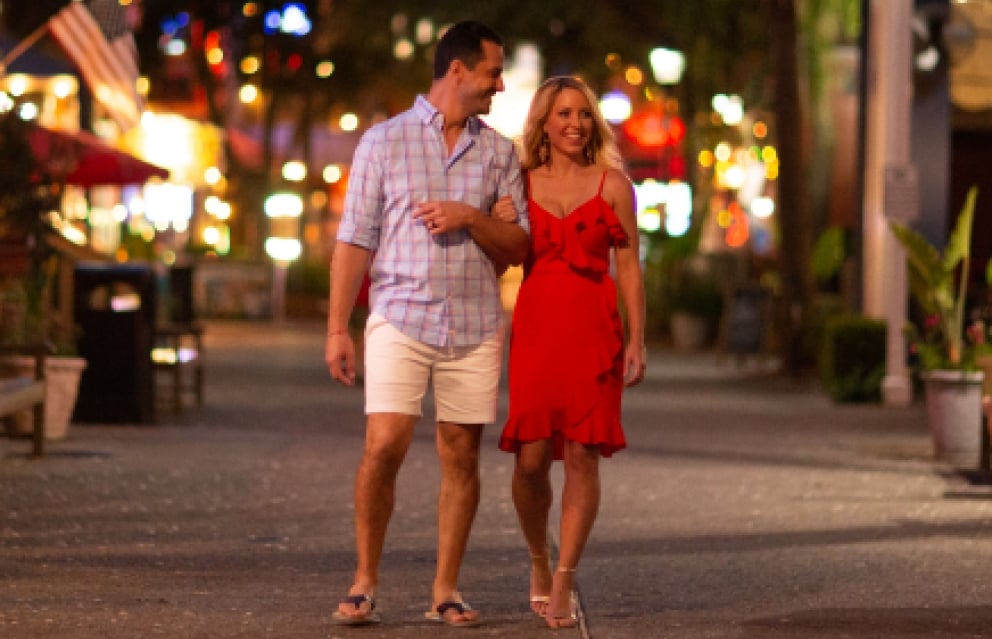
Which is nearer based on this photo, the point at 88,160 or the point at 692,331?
the point at 88,160

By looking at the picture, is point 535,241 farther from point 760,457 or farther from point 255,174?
point 255,174

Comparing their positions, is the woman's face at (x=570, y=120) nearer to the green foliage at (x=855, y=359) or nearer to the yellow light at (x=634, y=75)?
the green foliage at (x=855, y=359)

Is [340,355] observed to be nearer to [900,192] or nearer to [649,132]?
[900,192]

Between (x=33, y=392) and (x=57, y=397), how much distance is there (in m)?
1.78

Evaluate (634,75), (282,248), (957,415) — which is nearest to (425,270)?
(957,415)

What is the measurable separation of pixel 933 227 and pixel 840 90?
10.7 metres

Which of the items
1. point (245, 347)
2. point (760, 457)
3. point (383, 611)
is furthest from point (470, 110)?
point (245, 347)

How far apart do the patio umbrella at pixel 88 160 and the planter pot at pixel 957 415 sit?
6.54 m

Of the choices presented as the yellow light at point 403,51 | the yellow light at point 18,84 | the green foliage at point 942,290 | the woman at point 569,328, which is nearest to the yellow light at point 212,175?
the yellow light at point 403,51

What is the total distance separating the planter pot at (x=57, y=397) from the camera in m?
14.5

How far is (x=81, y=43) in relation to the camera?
19.2 metres

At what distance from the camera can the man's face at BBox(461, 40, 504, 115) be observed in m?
7.46

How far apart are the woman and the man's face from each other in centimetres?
27

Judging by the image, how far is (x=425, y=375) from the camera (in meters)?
7.57
